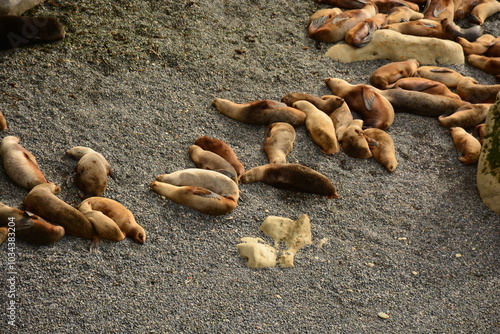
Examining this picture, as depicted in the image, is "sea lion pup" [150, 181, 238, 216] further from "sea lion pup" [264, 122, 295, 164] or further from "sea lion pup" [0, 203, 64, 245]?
"sea lion pup" [0, 203, 64, 245]

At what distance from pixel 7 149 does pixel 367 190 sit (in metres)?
2.76

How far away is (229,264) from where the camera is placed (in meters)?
3.65

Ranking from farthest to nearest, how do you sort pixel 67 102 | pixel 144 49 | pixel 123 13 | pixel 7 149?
pixel 123 13 → pixel 144 49 → pixel 67 102 → pixel 7 149

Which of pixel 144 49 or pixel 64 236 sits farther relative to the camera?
pixel 144 49

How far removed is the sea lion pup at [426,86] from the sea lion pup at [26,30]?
11.2ft

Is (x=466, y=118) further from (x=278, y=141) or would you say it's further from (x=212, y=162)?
(x=212, y=162)

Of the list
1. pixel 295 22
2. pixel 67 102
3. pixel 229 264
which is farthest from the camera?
pixel 295 22

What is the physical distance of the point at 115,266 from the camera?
3.46 meters

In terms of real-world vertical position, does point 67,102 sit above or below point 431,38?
above

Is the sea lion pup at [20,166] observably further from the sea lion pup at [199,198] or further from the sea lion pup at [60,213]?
the sea lion pup at [199,198]

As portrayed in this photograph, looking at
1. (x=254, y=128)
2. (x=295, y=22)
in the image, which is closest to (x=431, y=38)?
(x=295, y=22)

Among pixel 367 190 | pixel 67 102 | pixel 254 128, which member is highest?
pixel 67 102

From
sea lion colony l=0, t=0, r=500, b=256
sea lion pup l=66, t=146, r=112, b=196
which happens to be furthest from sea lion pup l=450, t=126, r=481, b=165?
sea lion pup l=66, t=146, r=112, b=196

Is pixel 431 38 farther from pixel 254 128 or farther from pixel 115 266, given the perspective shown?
pixel 115 266
